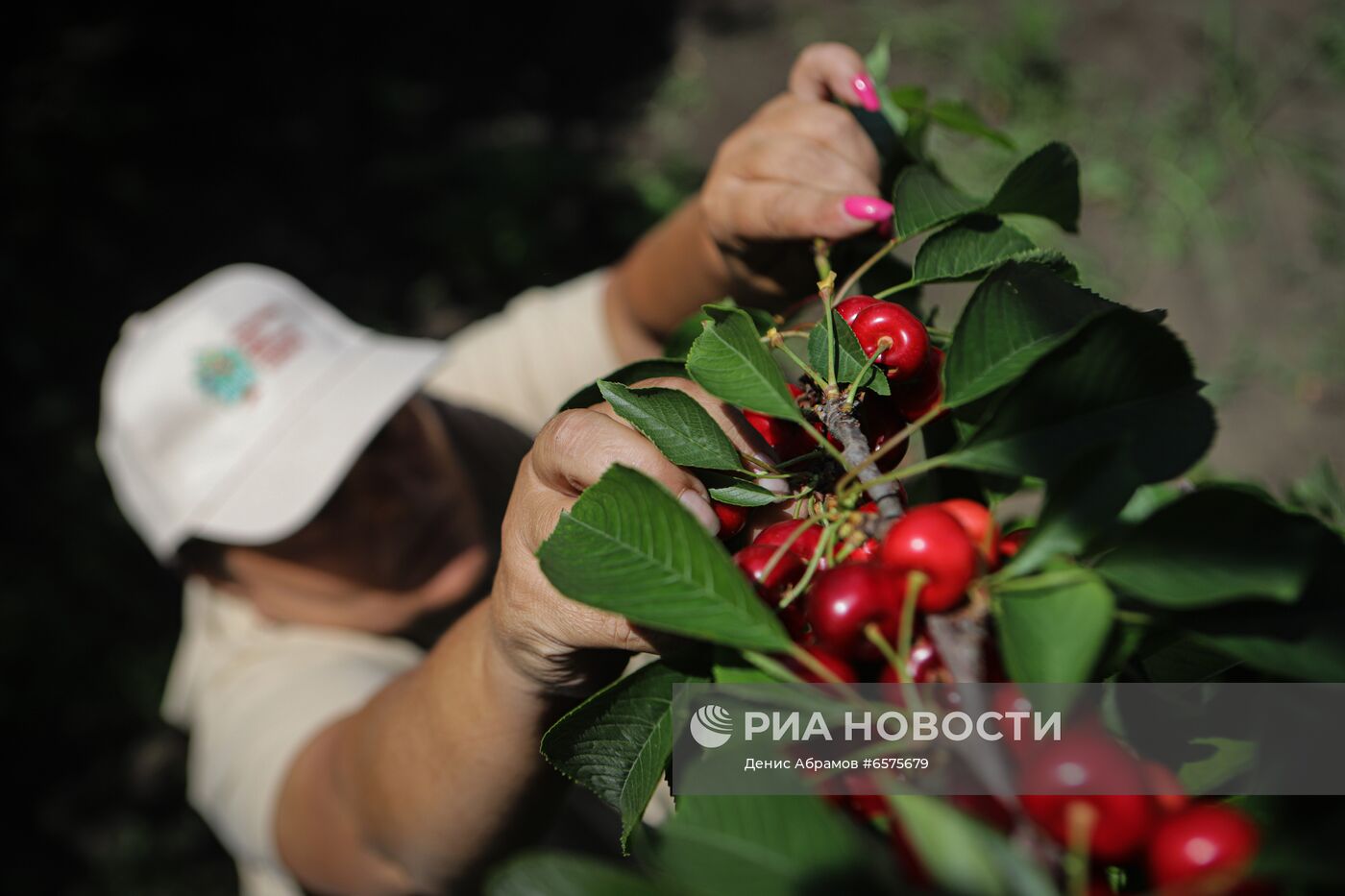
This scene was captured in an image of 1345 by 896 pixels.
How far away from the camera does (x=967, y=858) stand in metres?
0.38

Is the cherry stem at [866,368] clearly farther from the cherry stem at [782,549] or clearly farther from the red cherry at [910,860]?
the red cherry at [910,860]

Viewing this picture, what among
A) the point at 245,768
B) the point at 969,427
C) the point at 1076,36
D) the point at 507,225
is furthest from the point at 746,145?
the point at 1076,36

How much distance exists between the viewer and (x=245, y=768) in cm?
145

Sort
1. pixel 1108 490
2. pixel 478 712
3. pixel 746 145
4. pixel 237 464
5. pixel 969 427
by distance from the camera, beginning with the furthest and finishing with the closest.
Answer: pixel 237 464, pixel 746 145, pixel 478 712, pixel 969 427, pixel 1108 490

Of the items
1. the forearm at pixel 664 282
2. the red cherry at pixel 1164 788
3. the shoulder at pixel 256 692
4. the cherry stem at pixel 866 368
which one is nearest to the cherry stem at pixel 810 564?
the cherry stem at pixel 866 368

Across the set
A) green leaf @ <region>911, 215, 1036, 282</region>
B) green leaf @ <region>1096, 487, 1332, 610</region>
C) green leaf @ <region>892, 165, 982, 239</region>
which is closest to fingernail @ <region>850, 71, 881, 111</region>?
green leaf @ <region>892, 165, 982, 239</region>

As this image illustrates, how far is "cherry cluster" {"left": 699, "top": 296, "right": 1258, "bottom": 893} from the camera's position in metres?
0.43

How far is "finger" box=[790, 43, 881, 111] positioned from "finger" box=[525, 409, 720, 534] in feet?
1.83

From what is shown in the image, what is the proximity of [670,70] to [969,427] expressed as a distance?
3.13 metres

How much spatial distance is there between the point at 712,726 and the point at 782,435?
23cm

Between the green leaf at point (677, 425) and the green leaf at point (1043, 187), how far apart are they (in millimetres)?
296

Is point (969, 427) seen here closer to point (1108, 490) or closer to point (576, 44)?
point (1108, 490)

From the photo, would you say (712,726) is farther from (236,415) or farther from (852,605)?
(236,415)

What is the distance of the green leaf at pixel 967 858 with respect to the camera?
38 centimetres
